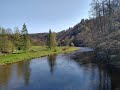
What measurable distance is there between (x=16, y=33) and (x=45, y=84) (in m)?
102

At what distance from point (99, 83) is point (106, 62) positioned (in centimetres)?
1828

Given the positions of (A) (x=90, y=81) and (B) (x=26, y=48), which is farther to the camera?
(B) (x=26, y=48)

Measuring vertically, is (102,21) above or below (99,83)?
above

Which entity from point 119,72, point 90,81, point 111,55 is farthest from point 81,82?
point 111,55

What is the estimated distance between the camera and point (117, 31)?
132ft

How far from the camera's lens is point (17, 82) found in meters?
37.2

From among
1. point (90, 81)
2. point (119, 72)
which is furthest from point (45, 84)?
point (119, 72)

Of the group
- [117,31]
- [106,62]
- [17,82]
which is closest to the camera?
[17,82]

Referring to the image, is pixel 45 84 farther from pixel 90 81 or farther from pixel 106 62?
pixel 106 62

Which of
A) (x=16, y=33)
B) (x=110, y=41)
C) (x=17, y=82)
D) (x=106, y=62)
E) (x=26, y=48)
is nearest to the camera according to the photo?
(x=17, y=82)

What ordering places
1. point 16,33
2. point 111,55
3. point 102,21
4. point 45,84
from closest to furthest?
1. point 45,84
2. point 111,55
3. point 102,21
4. point 16,33

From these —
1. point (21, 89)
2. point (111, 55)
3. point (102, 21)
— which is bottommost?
point (21, 89)

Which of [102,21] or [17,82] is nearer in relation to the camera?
[17,82]

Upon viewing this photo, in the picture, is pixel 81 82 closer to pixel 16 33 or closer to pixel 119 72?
pixel 119 72
